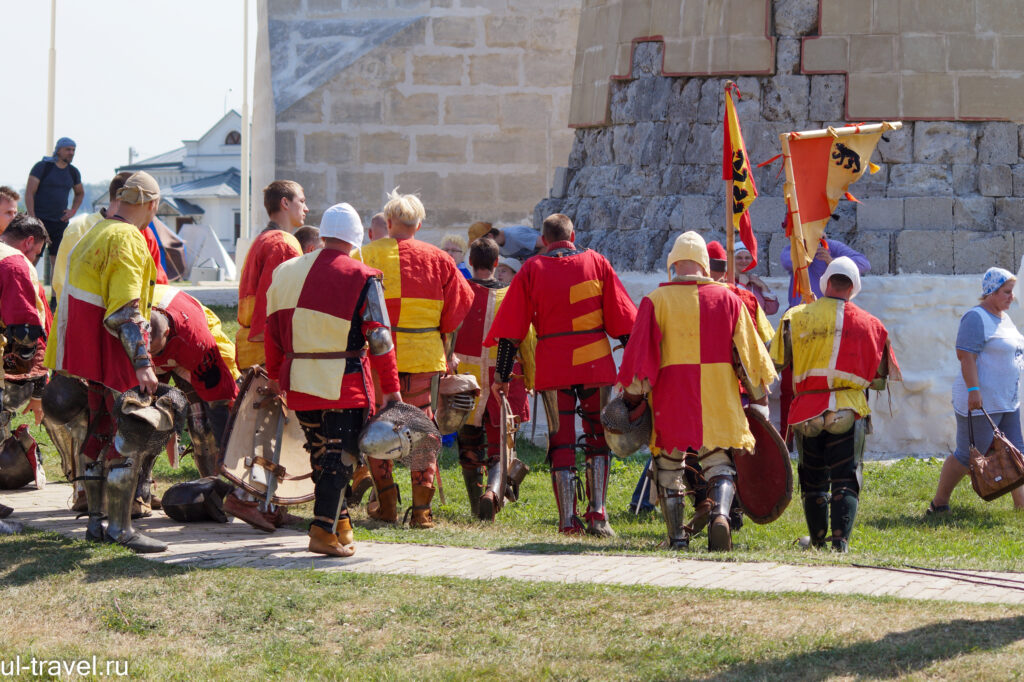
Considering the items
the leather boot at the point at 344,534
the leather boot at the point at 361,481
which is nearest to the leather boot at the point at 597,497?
the leather boot at the point at 361,481

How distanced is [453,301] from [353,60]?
8.45m

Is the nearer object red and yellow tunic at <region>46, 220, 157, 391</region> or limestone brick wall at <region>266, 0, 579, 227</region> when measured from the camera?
red and yellow tunic at <region>46, 220, 157, 391</region>

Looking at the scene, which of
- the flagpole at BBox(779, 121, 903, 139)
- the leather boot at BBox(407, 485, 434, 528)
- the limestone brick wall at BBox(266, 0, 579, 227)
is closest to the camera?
the leather boot at BBox(407, 485, 434, 528)

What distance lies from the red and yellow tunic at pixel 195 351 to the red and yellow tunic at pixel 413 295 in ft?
3.32

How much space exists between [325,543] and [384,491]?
4.59 ft

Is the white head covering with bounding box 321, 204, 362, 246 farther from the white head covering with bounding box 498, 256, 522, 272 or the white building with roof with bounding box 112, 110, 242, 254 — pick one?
the white building with roof with bounding box 112, 110, 242, 254

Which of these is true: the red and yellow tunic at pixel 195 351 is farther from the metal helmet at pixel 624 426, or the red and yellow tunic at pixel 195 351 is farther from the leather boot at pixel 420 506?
the metal helmet at pixel 624 426

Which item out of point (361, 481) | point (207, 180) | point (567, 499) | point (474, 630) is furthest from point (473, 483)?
point (207, 180)

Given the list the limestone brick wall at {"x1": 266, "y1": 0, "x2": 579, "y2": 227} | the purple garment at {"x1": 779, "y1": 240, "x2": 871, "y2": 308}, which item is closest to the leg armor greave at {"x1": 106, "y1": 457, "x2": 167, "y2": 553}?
the purple garment at {"x1": 779, "y1": 240, "x2": 871, "y2": 308}

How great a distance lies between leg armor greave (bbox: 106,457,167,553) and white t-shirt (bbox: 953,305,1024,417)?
5406 millimetres

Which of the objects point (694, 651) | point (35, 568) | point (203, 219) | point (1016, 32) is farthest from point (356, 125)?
point (203, 219)

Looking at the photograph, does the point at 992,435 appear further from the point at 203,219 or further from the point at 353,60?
the point at 203,219

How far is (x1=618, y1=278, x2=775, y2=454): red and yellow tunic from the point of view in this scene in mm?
7590

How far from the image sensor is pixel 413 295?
8430 mm
